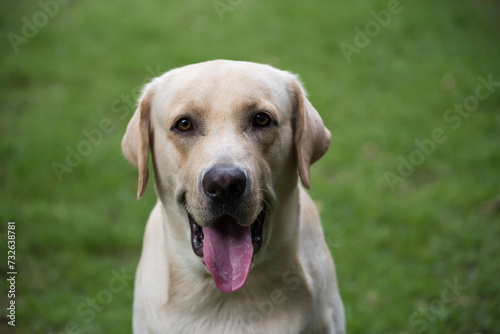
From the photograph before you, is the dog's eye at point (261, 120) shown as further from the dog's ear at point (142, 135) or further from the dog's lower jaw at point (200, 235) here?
the dog's ear at point (142, 135)

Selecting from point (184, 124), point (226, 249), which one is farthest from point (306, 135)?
point (226, 249)

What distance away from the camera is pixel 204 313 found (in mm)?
3102

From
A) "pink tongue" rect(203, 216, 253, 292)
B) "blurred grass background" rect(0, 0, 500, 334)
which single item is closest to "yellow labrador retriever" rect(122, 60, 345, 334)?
"pink tongue" rect(203, 216, 253, 292)

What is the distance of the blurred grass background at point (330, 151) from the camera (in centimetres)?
492

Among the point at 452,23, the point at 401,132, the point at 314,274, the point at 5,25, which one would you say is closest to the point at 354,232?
the point at 401,132

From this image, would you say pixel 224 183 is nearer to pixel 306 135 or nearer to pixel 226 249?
pixel 226 249

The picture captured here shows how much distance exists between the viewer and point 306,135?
10.4ft

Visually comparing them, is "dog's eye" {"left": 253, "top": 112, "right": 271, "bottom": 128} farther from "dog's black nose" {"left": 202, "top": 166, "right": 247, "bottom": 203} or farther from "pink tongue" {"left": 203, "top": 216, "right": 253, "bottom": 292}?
"pink tongue" {"left": 203, "top": 216, "right": 253, "bottom": 292}

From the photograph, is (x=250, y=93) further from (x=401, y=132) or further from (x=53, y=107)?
(x=53, y=107)

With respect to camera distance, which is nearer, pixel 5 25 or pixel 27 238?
pixel 27 238

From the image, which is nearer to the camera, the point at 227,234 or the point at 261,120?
the point at 227,234

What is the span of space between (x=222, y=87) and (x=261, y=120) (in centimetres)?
28

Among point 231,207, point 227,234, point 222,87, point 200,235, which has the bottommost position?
point 200,235

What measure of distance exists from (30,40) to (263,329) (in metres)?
7.53
